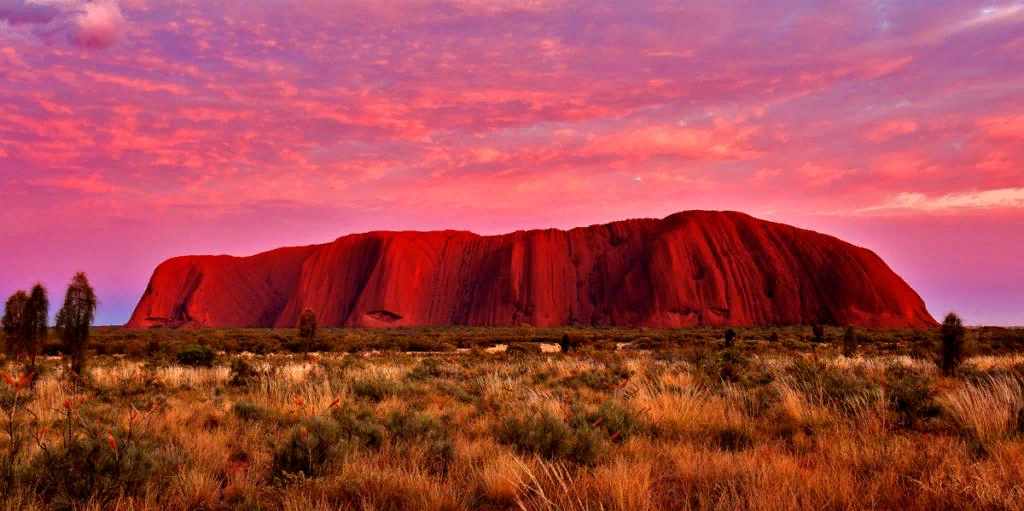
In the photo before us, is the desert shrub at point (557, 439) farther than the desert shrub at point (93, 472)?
Yes

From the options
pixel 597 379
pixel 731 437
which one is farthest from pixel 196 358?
pixel 731 437

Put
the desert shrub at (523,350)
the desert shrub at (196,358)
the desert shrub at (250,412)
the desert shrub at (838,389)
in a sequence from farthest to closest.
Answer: the desert shrub at (523,350) → the desert shrub at (196,358) → the desert shrub at (250,412) → the desert shrub at (838,389)

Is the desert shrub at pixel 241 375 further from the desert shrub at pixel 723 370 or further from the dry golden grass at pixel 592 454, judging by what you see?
the desert shrub at pixel 723 370

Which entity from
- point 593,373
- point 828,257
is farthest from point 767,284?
point 593,373

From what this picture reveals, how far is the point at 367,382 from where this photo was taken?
38.2 feet

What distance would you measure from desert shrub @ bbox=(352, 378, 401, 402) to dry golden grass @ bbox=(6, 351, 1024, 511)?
0.61 m

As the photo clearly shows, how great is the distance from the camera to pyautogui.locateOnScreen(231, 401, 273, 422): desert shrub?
8.56 meters

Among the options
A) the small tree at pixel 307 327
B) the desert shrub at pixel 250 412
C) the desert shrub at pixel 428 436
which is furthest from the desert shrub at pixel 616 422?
the small tree at pixel 307 327

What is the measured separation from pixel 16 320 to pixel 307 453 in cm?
1716

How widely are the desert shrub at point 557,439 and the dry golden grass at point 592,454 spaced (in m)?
0.02

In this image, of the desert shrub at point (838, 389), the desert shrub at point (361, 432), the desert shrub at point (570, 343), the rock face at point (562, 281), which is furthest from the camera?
the rock face at point (562, 281)

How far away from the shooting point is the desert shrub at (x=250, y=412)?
856cm

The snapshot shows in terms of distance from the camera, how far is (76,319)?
15.1 meters

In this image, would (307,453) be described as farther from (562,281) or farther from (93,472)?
(562,281)
